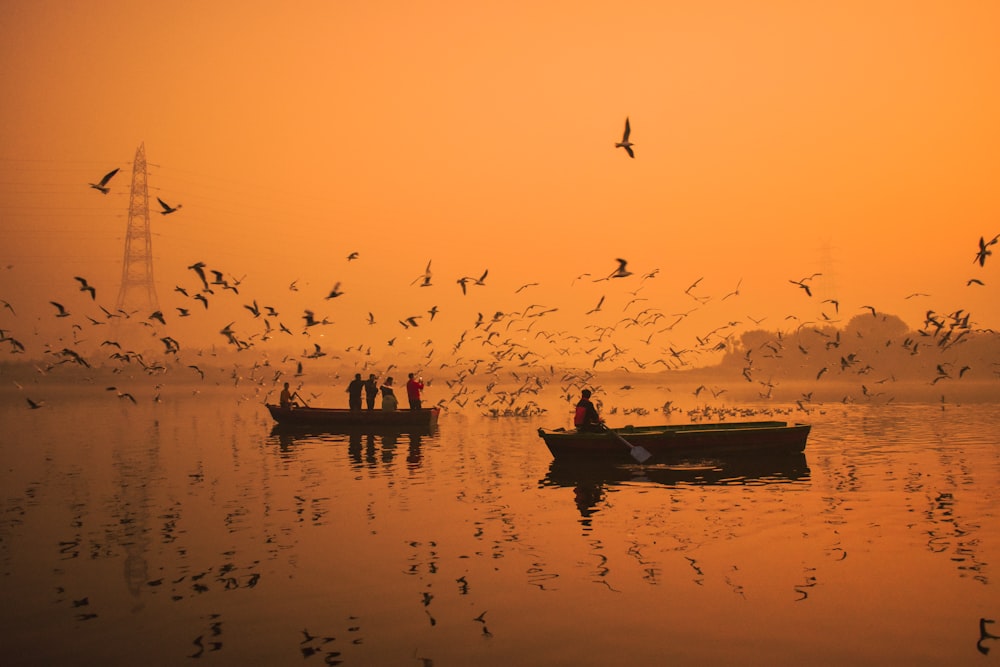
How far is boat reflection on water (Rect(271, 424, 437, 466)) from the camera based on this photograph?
34.7 metres

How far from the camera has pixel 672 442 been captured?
99.0ft

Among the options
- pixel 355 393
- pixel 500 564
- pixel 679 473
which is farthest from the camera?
pixel 355 393

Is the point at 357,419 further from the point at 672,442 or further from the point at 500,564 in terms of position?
the point at 500,564

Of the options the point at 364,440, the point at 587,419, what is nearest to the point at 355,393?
the point at 364,440

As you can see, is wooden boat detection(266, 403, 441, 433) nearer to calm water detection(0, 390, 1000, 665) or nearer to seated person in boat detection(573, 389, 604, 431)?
calm water detection(0, 390, 1000, 665)

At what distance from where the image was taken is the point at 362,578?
47.9ft

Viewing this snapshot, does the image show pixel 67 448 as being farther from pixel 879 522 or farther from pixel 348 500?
pixel 879 522

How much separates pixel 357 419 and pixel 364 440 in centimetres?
359

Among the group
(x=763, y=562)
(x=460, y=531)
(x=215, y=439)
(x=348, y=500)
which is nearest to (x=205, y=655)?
(x=460, y=531)

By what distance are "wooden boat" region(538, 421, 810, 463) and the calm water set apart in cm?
101

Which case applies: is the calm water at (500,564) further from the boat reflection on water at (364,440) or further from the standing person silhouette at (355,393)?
the standing person silhouette at (355,393)

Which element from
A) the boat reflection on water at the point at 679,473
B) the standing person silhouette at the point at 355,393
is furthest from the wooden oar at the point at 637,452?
the standing person silhouette at the point at 355,393

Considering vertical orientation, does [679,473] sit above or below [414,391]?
below

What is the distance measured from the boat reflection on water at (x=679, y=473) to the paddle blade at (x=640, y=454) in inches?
14.6
